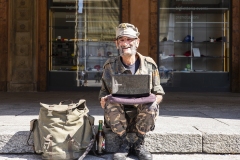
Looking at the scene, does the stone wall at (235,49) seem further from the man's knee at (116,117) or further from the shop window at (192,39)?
the man's knee at (116,117)

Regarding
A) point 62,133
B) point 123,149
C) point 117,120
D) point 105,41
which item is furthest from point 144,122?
point 105,41

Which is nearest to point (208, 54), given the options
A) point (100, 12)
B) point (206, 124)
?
point (100, 12)

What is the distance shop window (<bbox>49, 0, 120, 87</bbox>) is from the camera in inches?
425

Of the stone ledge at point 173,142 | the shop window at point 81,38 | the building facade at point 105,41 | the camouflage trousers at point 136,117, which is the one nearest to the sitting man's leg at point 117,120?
the camouflage trousers at point 136,117

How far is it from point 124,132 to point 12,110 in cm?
307

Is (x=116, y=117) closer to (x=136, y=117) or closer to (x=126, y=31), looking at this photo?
(x=136, y=117)

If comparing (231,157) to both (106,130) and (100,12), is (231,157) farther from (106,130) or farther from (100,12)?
(100,12)

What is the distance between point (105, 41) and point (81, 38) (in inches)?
29.8

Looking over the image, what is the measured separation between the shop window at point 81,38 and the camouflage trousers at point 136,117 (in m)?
7.15

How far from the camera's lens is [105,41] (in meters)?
11.0

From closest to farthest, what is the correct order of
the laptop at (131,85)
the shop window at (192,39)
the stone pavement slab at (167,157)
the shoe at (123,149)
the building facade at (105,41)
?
the laptop at (131,85) → the shoe at (123,149) → the stone pavement slab at (167,157) → the building facade at (105,41) → the shop window at (192,39)

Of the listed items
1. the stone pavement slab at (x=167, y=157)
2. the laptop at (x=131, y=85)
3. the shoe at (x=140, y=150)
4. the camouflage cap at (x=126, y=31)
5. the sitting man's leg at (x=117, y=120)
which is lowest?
the stone pavement slab at (x=167, y=157)

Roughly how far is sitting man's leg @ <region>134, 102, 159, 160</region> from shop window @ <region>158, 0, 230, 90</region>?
23.2 feet

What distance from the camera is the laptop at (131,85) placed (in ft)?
11.3
